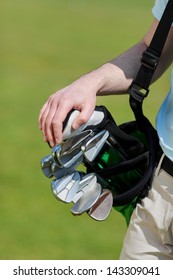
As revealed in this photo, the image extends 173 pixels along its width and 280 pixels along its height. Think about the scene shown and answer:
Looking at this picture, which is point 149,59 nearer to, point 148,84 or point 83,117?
point 148,84

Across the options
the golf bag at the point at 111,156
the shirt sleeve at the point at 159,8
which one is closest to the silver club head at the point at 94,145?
the golf bag at the point at 111,156

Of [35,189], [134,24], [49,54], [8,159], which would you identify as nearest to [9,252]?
[35,189]

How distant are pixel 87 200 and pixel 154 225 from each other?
0.85 feet

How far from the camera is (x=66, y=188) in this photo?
10.8 ft

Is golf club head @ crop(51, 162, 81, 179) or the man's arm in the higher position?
the man's arm

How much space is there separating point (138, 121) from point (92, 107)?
29cm

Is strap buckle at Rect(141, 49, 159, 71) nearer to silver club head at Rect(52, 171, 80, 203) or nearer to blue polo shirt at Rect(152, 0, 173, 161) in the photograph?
blue polo shirt at Rect(152, 0, 173, 161)

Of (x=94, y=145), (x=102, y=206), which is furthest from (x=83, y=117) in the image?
(x=102, y=206)

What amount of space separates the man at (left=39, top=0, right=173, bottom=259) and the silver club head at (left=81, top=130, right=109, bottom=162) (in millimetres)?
121

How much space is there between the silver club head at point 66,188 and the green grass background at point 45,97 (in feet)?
8.49

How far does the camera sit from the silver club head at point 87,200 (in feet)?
10.9

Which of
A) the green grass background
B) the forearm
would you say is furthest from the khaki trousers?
the green grass background

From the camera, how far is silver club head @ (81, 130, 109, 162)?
3258mm

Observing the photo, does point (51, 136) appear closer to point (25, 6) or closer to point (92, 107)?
point (92, 107)
